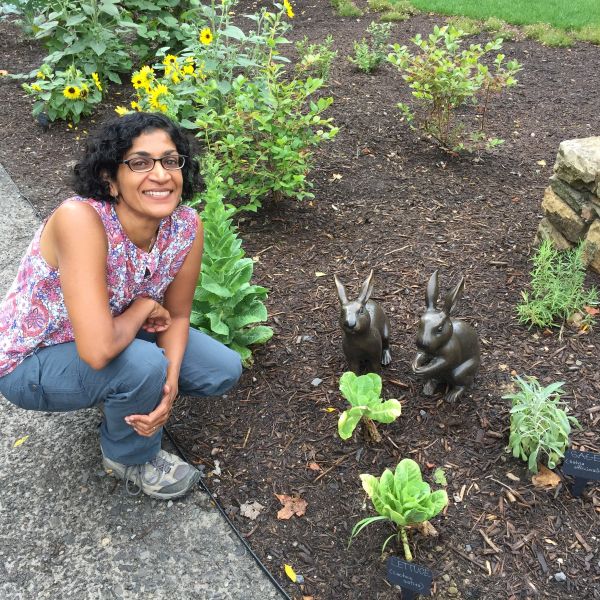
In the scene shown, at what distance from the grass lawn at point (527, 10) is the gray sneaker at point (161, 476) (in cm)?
832

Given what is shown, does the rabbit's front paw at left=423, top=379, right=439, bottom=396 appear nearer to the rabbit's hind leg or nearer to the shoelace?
the rabbit's hind leg

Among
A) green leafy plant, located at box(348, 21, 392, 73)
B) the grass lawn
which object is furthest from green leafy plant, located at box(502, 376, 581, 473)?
the grass lawn

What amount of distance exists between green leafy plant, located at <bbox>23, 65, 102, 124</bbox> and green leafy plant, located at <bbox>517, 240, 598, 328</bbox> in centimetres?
419

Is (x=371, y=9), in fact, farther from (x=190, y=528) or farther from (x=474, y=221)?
(x=190, y=528)

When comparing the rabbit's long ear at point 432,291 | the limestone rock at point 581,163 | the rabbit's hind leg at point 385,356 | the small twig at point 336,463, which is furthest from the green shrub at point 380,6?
the small twig at point 336,463

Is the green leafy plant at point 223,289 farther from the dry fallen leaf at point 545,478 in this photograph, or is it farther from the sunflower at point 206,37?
the sunflower at point 206,37

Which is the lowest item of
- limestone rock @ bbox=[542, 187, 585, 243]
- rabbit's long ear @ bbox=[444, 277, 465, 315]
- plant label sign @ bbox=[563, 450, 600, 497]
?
plant label sign @ bbox=[563, 450, 600, 497]

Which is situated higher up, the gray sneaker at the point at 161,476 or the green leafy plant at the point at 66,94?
the green leafy plant at the point at 66,94

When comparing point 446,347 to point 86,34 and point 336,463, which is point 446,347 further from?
point 86,34

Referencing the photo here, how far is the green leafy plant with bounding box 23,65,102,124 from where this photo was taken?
17.7 ft

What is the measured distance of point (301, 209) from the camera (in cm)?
436

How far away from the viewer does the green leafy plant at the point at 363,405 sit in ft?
7.77

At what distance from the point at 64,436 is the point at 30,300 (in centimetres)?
82

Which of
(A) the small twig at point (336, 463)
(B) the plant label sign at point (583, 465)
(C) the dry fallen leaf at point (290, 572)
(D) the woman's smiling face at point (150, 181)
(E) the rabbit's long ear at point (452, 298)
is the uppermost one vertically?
(D) the woman's smiling face at point (150, 181)
